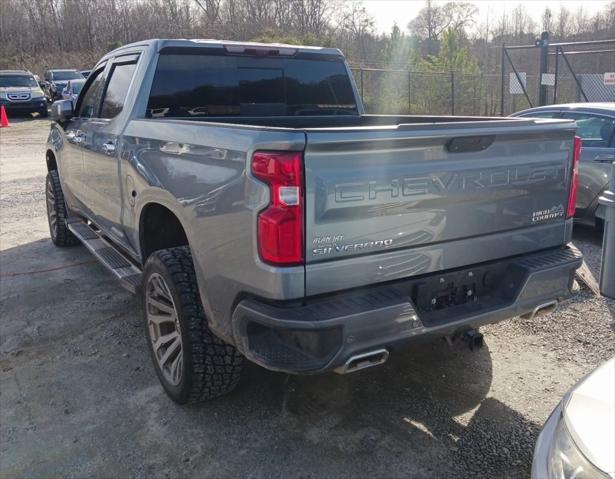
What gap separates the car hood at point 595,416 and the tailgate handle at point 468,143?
116 centimetres

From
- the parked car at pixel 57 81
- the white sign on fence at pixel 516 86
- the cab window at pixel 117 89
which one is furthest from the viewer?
the parked car at pixel 57 81

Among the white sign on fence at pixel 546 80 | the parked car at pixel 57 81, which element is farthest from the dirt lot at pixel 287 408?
the parked car at pixel 57 81

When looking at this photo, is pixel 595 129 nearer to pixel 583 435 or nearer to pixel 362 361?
pixel 362 361

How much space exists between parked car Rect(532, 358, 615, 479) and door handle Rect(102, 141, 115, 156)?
3385 millimetres

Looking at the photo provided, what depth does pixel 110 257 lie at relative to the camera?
4680 millimetres

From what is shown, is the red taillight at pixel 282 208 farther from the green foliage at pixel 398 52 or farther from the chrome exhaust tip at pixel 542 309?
the green foliage at pixel 398 52

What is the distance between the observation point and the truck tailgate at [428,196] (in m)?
2.46

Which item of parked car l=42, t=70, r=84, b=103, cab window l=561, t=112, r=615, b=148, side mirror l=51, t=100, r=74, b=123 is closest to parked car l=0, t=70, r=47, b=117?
parked car l=42, t=70, r=84, b=103

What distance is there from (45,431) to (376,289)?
202 cm

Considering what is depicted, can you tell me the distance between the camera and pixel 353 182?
248 cm

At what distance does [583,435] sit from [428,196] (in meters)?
1.27

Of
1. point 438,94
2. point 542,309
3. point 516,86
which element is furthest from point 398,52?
point 542,309

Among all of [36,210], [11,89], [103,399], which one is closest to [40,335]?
[103,399]

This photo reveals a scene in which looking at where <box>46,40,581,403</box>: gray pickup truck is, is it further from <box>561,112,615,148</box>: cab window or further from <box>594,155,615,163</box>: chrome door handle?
<box>561,112,615,148</box>: cab window
